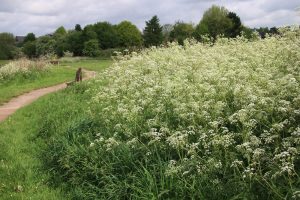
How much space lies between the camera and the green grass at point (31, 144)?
25.2 ft

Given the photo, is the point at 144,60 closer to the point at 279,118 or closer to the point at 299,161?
the point at 279,118

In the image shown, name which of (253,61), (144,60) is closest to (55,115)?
(144,60)

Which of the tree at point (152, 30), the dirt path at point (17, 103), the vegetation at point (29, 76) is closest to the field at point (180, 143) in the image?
the dirt path at point (17, 103)

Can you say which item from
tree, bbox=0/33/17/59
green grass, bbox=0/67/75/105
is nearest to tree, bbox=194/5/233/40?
tree, bbox=0/33/17/59

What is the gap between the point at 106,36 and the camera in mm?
76062

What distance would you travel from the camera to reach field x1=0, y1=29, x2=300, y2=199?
563 cm

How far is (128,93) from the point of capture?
9.68m

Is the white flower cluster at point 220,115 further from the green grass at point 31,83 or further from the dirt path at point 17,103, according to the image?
the green grass at point 31,83

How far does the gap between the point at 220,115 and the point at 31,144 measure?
16.7 ft

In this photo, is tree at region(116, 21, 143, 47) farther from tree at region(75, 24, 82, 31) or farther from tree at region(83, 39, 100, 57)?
tree at region(75, 24, 82, 31)

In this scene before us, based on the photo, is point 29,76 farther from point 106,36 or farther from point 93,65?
point 106,36

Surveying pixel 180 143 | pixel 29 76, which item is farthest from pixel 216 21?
pixel 180 143

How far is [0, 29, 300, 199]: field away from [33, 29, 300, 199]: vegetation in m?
0.02

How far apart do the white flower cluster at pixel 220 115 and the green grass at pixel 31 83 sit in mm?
11078
